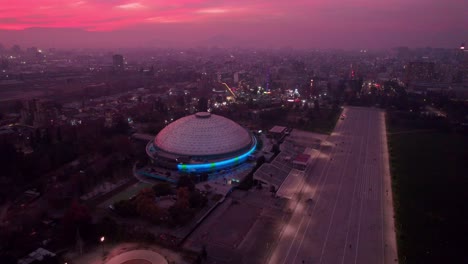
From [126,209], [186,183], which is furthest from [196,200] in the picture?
[126,209]

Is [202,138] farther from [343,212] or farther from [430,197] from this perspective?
[430,197]

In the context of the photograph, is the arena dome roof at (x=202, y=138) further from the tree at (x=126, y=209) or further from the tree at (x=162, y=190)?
the tree at (x=126, y=209)

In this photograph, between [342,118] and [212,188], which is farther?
[342,118]

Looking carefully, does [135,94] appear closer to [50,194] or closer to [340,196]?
[50,194]

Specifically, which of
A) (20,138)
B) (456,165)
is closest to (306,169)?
(456,165)

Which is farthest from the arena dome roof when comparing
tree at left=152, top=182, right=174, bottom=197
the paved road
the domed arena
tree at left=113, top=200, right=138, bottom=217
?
tree at left=113, top=200, right=138, bottom=217

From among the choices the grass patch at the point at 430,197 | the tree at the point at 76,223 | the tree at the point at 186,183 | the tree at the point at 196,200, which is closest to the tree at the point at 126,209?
the tree at the point at 76,223
